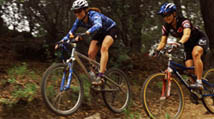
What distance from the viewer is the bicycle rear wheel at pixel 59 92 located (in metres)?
4.71

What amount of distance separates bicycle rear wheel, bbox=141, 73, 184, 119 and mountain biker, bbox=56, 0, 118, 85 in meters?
1.14

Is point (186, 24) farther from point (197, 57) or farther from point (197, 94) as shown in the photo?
point (197, 94)

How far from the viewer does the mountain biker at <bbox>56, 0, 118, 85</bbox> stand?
534cm

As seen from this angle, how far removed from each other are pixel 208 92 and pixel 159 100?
5.35 feet

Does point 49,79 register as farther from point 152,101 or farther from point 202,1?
point 202,1

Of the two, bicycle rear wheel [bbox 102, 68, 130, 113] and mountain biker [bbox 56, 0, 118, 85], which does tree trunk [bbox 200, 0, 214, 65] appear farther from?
mountain biker [bbox 56, 0, 118, 85]

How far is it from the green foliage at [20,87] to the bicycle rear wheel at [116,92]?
1658 mm

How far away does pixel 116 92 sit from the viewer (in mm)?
6348

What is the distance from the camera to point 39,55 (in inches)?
361

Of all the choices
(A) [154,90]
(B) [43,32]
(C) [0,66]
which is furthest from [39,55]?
(A) [154,90]

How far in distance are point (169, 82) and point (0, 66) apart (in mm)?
5166

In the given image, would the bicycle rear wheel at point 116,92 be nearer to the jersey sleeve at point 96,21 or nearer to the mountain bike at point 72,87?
the mountain bike at point 72,87

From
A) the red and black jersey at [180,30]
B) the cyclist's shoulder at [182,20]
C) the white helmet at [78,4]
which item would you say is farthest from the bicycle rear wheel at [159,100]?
the white helmet at [78,4]

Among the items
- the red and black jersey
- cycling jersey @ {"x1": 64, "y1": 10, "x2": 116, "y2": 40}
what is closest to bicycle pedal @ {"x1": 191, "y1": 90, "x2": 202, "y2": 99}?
the red and black jersey
